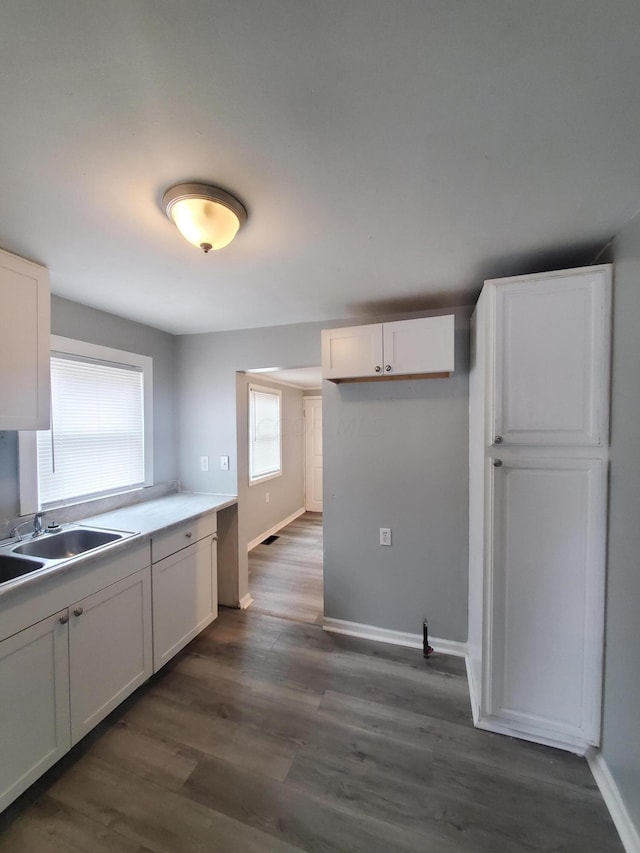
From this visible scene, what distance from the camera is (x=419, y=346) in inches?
78.4

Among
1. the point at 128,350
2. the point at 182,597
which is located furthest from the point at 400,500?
the point at 128,350

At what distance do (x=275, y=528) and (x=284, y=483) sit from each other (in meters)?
0.66

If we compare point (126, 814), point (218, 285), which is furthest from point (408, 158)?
point (126, 814)

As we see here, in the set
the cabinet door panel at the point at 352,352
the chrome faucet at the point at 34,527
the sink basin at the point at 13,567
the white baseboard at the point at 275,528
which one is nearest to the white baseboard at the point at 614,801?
the cabinet door panel at the point at 352,352

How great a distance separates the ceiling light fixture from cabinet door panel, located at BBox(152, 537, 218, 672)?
1767 mm

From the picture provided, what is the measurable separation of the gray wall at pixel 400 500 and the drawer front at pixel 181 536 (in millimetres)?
865

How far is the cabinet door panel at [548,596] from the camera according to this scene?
1.43 meters

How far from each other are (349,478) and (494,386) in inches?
47.2

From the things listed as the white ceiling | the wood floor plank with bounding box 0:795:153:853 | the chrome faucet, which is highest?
the white ceiling

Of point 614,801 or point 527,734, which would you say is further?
point 527,734

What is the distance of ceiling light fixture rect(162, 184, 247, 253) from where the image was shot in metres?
1.08

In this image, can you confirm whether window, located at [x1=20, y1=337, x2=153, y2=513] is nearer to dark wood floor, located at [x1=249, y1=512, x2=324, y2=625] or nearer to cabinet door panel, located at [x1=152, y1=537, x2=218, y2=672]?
cabinet door panel, located at [x1=152, y1=537, x2=218, y2=672]

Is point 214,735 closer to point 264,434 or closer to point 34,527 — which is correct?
point 34,527

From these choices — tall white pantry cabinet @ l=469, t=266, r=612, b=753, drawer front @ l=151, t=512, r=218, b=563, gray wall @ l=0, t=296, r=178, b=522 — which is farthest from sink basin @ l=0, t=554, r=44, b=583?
tall white pantry cabinet @ l=469, t=266, r=612, b=753
